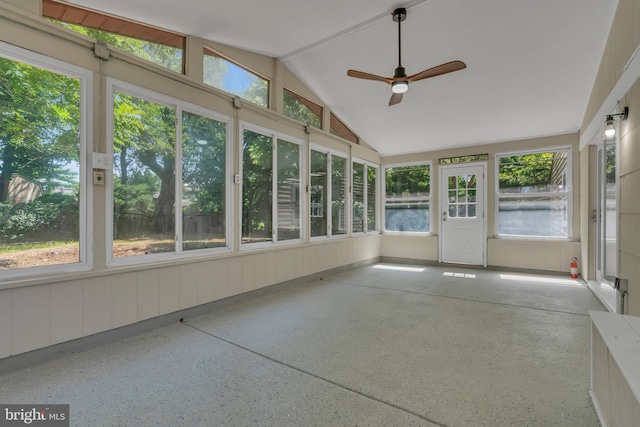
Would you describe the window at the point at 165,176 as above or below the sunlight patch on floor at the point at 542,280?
above

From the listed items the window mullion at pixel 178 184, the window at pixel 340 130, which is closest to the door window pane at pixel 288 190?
the window at pixel 340 130

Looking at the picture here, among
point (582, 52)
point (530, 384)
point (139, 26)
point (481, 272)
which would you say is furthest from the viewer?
point (481, 272)

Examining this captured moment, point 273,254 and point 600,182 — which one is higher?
point 600,182

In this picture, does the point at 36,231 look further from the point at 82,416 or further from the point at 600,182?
the point at 600,182

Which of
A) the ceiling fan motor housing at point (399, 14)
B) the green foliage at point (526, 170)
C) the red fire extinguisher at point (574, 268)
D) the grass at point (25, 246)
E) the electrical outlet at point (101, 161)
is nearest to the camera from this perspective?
the grass at point (25, 246)

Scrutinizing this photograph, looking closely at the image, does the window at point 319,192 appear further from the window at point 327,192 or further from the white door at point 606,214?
the white door at point 606,214

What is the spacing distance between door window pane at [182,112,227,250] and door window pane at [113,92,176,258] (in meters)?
0.15

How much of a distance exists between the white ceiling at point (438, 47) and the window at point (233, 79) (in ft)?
0.87

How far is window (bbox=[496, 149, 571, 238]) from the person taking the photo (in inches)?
Answer: 209

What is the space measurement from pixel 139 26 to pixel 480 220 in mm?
6213

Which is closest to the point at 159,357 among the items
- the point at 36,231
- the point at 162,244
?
the point at 162,244

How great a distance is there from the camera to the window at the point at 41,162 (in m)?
2.19

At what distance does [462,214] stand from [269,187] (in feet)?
13.7

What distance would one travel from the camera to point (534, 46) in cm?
352
